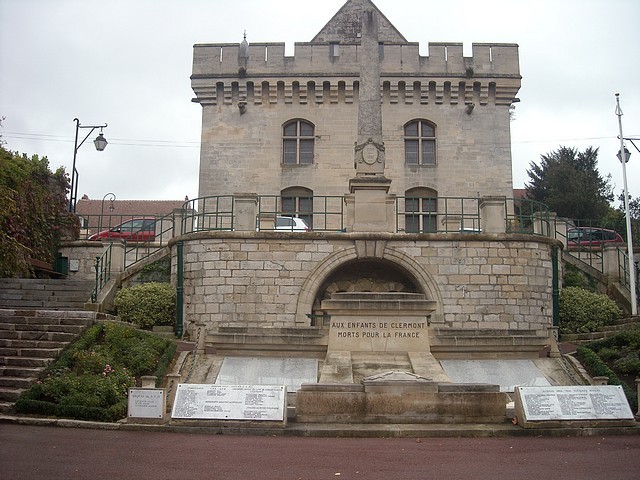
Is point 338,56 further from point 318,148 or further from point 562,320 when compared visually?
point 562,320

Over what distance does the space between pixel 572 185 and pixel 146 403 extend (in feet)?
117

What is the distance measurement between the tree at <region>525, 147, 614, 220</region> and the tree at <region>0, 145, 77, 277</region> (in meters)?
27.2

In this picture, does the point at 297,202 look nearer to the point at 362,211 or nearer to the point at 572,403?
the point at 362,211

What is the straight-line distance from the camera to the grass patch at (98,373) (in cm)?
1207

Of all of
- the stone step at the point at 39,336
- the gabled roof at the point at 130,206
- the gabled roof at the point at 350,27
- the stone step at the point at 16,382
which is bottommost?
the stone step at the point at 16,382

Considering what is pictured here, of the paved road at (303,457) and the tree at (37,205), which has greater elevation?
the tree at (37,205)

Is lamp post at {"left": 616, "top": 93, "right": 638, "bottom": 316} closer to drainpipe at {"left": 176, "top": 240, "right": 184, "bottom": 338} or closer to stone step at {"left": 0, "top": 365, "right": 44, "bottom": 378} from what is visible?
drainpipe at {"left": 176, "top": 240, "right": 184, "bottom": 338}

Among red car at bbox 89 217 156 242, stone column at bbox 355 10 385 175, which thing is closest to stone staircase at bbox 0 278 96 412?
red car at bbox 89 217 156 242

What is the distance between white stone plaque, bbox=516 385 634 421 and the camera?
35.1 ft

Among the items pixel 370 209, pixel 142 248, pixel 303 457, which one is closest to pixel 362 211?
pixel 370 209

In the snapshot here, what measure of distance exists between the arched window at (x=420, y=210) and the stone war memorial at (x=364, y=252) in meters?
0.08

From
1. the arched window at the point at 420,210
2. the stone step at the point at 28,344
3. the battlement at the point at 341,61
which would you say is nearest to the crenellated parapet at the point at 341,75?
the battlement at the point at 341,61

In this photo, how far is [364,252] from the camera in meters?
20.0

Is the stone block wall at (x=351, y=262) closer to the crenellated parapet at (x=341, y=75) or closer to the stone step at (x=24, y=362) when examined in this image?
the stone step at (x=24, y=362)
